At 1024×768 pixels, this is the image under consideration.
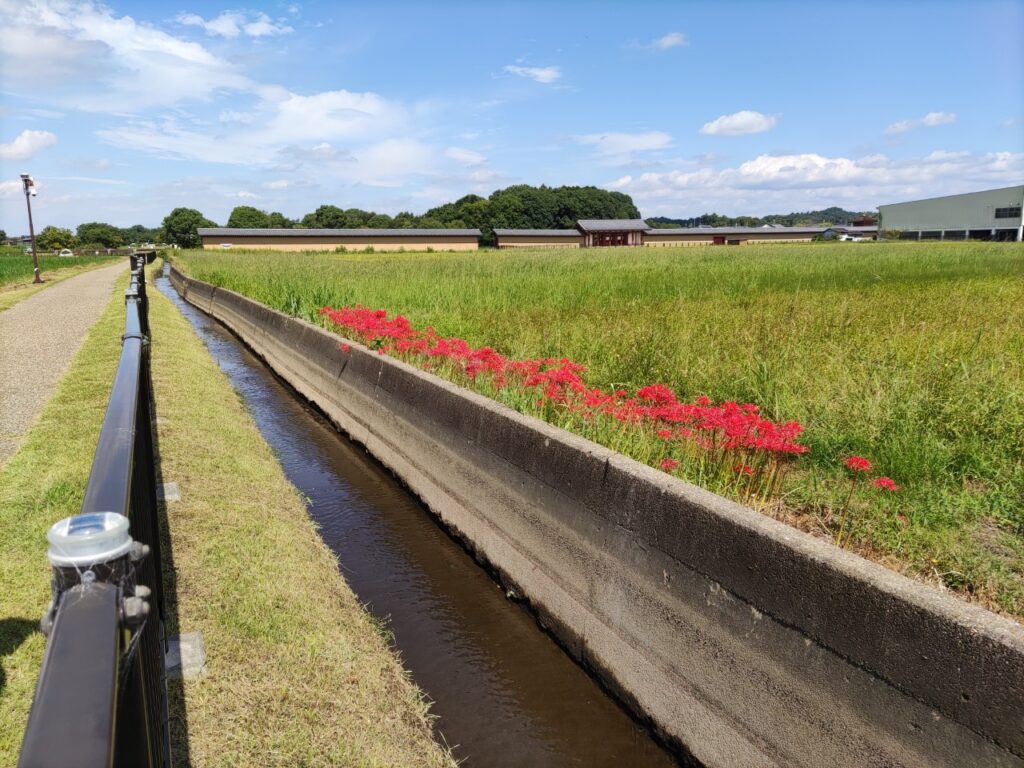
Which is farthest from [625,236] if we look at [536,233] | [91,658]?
[91,658]

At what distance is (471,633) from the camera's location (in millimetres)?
4691

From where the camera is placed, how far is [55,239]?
432ft

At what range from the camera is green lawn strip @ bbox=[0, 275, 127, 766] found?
3119 millimetres

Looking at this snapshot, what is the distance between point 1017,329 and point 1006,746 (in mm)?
7709

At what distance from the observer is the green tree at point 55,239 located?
132 meters

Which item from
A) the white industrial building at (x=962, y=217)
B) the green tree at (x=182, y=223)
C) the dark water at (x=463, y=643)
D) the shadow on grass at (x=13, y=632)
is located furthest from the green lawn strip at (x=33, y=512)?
the green tree at (x=182, y=223)

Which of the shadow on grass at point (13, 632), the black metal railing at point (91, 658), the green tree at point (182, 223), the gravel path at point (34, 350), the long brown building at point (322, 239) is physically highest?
the green tree at point (182, 223)

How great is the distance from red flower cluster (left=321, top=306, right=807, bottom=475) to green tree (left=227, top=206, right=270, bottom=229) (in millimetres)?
150317

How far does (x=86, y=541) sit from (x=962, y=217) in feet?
319

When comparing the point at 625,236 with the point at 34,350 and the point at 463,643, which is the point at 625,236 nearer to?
the point at 34,350

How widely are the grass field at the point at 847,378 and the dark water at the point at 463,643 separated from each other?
1521mm

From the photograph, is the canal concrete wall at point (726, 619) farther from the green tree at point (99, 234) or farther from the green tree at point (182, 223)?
the green tree at point (99, 234)

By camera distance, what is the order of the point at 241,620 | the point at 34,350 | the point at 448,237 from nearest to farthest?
the point at 241,620 → the point at 34,350 → the point at 448,237

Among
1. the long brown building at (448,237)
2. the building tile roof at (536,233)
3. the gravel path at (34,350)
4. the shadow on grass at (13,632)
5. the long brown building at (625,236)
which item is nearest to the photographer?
the shadow on grass at (13,632)
